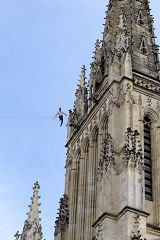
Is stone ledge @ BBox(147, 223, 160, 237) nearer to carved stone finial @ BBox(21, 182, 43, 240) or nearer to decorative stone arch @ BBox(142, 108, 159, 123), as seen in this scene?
carved stone finial @ BBox(21, 182, 43, 240)

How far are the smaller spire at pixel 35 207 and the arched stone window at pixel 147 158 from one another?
545 cm

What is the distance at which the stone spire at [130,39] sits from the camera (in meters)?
35.8

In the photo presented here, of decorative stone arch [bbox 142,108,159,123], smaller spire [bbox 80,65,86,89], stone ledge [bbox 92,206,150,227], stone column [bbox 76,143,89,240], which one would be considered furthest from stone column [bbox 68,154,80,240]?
smaller spire [bbox 80,65,86,89]

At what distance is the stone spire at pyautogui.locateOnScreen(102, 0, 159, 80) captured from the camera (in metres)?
35.8

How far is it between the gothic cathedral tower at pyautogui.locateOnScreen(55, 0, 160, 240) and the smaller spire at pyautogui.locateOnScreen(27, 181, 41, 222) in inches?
107

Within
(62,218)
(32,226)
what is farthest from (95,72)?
(32,226)

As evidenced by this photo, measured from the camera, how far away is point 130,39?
127 feet

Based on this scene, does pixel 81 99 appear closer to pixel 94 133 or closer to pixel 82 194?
pixel 94 133

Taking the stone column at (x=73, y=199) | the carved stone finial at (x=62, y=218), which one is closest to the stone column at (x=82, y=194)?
the stone column at (x=73, y=199)

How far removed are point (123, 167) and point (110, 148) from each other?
5.35ft

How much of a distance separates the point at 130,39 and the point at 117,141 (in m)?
10.3

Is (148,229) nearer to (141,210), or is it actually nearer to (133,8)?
(141,210)

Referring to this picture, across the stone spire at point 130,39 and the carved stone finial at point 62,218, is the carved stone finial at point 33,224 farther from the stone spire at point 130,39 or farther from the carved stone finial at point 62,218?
the stone spire at point 130,39

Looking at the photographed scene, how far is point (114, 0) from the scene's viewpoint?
44469mm
